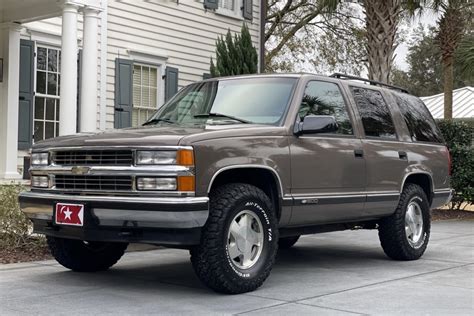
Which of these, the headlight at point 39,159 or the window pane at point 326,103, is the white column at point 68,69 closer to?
the headlight at point 39,159

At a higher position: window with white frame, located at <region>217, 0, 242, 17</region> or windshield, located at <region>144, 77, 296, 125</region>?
window with white frame, located at <region>217, 0, 242, 17</region>

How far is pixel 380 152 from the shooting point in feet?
23.2

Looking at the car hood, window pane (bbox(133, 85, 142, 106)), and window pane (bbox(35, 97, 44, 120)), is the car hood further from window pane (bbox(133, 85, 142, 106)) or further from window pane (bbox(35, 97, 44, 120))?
window pane (bbox(133, 85, 142, 106))

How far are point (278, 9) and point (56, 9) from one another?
17700 millimetres

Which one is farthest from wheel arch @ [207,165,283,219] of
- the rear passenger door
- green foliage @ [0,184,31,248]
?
green foliage @ [0,184,31,248]

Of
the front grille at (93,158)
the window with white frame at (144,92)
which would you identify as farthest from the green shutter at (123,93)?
the front grille at (93,158)

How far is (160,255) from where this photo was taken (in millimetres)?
7793

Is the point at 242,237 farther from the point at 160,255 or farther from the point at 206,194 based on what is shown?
the point at 160,255

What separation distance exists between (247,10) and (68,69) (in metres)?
6.64

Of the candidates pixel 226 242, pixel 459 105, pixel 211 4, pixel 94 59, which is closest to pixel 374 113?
pixel 226 242

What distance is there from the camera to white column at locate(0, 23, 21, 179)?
39.0ft

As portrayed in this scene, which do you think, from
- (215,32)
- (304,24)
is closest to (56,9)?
(215,32)

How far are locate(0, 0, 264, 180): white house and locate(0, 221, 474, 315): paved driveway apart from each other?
15.0ft

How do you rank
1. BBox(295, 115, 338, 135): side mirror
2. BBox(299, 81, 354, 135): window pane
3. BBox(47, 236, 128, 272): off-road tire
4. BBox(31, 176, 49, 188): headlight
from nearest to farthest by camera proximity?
BBox(31, 176, 49, 188): headlight < BBox(295, 115, 338, 135): side mirror < BBox(47, 236, 128, 272): off-road tire < BBox(299, 81, 354, 135): window pane
